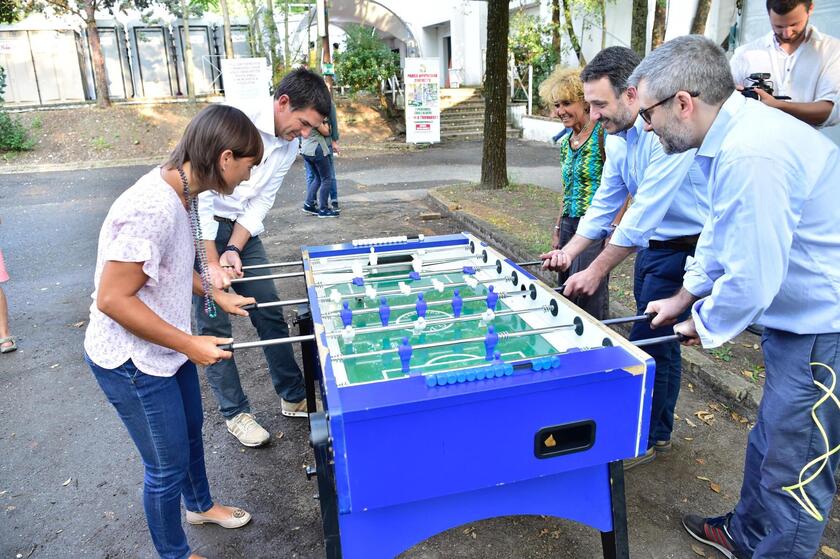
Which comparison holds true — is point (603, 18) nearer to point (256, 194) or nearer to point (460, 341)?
point (256, 194)

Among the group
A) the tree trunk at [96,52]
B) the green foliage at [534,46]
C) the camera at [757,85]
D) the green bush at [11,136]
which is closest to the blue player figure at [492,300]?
the camera at [757,85]

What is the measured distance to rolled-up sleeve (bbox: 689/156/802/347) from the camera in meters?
1.67

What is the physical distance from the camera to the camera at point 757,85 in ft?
10.8

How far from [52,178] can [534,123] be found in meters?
11.8

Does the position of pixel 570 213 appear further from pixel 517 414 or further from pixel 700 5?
pixel 700 5

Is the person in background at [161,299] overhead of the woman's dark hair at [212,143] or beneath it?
beneath

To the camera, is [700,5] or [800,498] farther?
[700,5]

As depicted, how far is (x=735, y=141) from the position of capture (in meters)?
1.71

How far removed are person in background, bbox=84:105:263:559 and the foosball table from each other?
0.48 meters

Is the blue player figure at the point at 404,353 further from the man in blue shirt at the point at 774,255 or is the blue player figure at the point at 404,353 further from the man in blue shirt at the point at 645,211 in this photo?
the man in blue shirt at the point at 645,211

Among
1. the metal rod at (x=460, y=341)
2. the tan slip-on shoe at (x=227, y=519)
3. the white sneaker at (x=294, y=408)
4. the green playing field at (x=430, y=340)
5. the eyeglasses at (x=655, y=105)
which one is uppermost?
the eyeglasses at (x=655, y=105)

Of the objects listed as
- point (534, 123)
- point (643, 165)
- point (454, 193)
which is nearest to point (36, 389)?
point (643, 165)

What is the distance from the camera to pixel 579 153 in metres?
3.49

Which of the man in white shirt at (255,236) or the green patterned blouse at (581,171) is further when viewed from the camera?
the green patterned blouse at (581,171)
